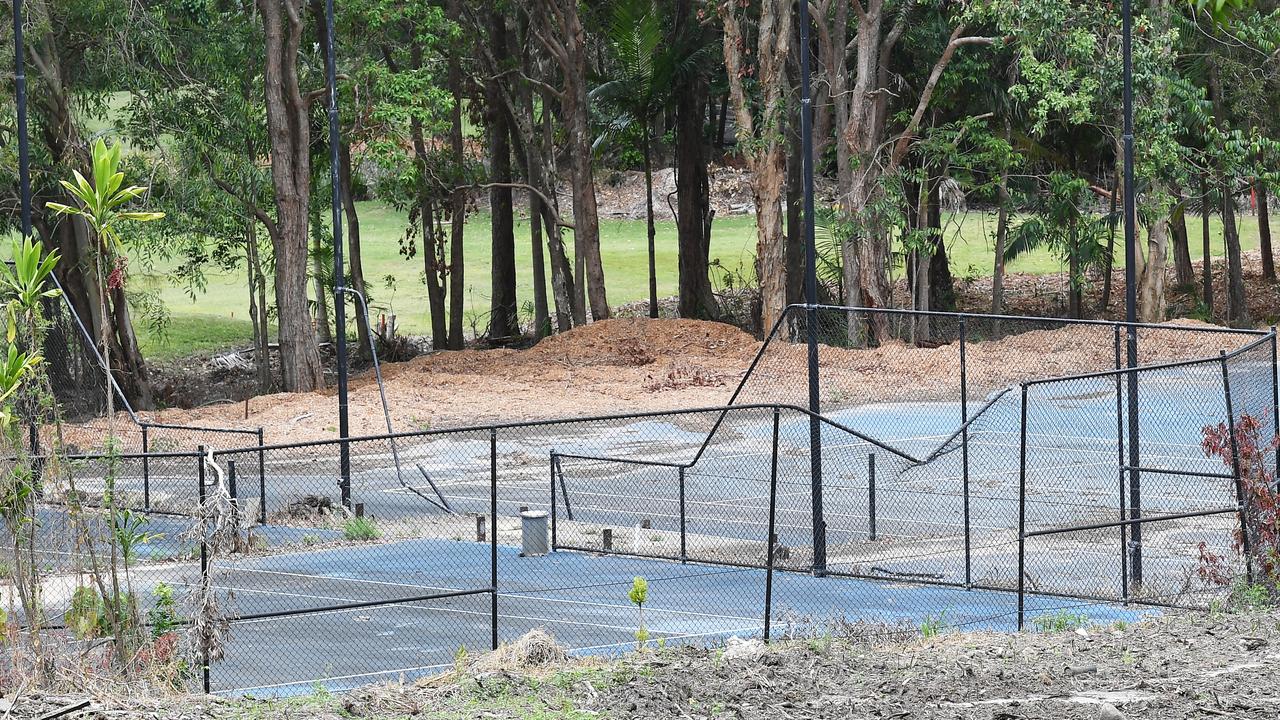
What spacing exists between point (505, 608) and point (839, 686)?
16.4ft

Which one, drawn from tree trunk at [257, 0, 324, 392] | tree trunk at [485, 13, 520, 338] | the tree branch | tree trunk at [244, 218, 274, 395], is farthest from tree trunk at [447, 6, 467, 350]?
the tree branch

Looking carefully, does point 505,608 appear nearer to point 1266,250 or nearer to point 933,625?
point 933,625

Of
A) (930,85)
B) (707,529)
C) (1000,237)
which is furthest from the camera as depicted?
(1000,237)

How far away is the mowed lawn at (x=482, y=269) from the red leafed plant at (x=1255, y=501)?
3368 centimetres

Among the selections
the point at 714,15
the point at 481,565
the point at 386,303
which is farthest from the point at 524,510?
the point at 386,303

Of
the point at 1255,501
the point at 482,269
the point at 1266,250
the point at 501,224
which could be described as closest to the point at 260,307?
the point at 501,224

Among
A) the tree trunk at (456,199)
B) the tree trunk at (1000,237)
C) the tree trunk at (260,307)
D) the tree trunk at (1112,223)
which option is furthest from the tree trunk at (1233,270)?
the tree trunk at (260,307)

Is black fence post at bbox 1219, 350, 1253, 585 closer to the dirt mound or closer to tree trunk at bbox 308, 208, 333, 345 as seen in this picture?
the dirt mound

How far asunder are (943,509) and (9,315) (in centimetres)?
1078

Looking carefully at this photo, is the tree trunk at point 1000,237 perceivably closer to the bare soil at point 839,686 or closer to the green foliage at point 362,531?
the green foliage at point 362,531

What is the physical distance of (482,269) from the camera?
63656mm

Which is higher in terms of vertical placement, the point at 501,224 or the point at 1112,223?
the point at 501,224

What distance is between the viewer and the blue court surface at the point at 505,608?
10.8 meters

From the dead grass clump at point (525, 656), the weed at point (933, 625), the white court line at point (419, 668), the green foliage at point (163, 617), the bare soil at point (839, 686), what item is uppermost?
the green foliage at point (163, 617)
